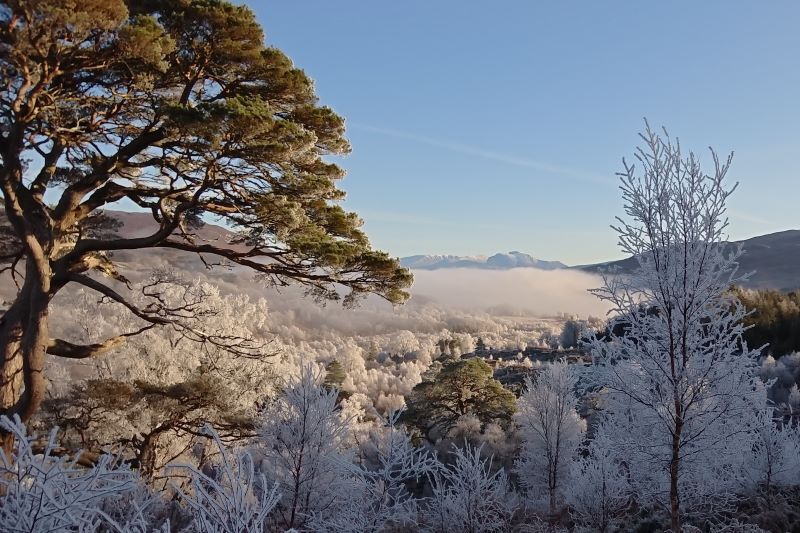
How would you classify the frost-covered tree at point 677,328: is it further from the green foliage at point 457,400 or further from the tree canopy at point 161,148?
the green foliage at point 457,400

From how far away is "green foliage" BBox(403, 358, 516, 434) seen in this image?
109ft

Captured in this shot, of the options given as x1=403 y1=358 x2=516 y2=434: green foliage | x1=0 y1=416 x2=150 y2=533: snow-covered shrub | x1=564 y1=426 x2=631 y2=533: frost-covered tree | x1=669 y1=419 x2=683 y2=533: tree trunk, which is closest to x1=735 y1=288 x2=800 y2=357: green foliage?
x1=403 y1=358 x2=516 y2=434: green foliage

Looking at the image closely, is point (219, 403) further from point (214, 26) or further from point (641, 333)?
point (641, 333)

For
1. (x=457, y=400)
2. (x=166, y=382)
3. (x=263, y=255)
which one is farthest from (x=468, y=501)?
(x=457, y=400)

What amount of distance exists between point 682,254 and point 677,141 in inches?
58.9

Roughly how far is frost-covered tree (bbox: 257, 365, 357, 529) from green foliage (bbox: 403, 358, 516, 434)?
23015 millimetres

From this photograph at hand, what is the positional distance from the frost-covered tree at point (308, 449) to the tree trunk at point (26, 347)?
13.4 feet

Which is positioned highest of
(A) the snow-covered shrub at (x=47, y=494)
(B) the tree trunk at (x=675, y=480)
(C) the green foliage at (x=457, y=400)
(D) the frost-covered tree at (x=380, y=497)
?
(A) the snow-covered shrub at (x=47, y=494)

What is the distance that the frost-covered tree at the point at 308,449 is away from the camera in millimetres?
10234

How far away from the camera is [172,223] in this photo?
8492 mm

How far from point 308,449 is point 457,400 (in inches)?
986

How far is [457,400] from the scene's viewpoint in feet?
112

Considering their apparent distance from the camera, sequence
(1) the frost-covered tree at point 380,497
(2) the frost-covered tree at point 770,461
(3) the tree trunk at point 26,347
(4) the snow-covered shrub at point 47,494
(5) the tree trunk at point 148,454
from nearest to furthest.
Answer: (4) the snow-covered shrub at point 47,494 → (3) the tree trunk at point 26,347 → (1) the frost-covered tree at point 380,497 → (5) the tree trunk at point 148,454 → (2) the frost-covered tree at point 770,461

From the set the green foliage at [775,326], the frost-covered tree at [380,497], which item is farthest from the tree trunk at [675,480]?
the green foliage at [775,326]
